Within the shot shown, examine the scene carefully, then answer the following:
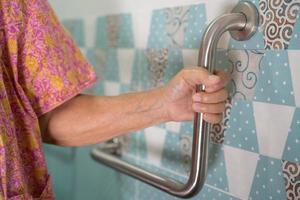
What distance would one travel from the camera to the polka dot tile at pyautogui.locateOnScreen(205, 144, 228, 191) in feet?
2.23

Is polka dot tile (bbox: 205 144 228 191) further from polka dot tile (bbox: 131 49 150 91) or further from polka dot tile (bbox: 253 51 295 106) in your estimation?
polka dot tile (bbox: 131 49 150 91)

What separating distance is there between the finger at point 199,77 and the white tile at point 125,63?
0.34 metres

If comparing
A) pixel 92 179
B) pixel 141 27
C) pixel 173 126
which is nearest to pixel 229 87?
pixel 173 126

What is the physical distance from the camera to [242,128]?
639mm

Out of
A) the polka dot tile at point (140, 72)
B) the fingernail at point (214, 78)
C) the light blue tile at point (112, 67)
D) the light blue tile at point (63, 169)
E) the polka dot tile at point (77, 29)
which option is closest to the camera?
the fingernail at point (214, 78)

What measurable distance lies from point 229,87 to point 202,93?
110 mm

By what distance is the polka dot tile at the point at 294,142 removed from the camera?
0.56 m

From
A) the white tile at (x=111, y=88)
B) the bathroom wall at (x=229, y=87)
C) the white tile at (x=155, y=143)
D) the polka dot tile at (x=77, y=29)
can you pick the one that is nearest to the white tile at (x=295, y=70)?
the bathroom wall at (x=229, y=87)

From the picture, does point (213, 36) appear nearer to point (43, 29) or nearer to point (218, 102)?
point (218, 102)

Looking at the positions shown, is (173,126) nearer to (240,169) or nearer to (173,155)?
(173,155)

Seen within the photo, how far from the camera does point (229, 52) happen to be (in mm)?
646

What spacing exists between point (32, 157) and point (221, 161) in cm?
34

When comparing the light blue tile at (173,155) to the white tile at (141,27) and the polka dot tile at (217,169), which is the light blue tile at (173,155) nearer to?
the polka dot tile at (217,169)

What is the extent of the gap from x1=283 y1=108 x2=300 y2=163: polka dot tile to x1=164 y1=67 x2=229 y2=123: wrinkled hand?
0.10 m
